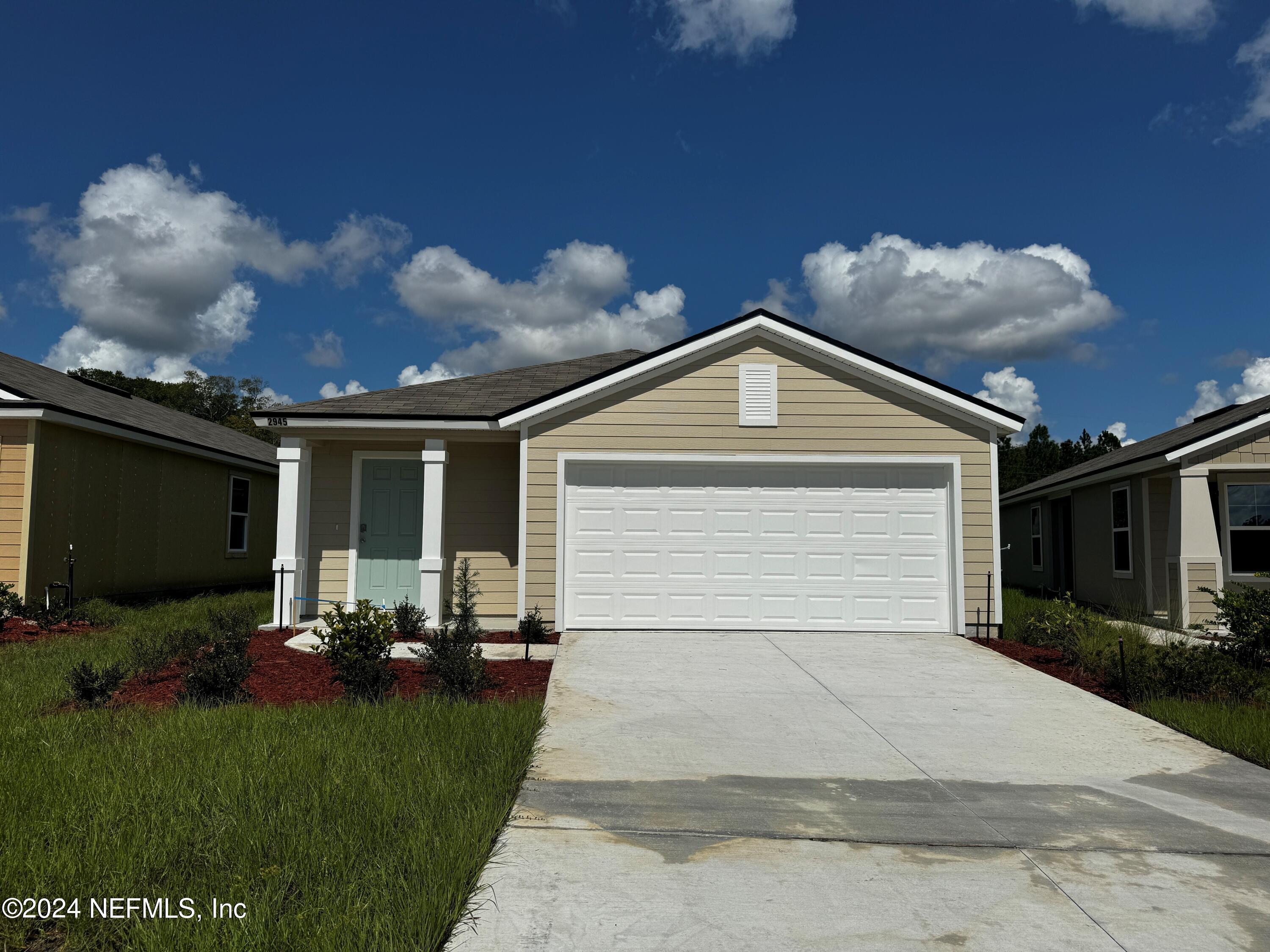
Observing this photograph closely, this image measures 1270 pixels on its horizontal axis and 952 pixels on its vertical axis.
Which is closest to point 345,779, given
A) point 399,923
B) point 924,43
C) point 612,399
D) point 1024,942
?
point 399,923

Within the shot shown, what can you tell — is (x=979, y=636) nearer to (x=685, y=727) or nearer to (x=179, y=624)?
(x=685, y=727)

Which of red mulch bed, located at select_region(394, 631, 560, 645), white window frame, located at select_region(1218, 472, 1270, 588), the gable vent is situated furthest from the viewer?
white window frame, located at select_region(1218, 472, 1270, 588)

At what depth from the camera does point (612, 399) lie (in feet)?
35.2

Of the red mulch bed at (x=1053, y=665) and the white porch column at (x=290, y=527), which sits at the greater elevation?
the white porch column at (x=290, y=527)

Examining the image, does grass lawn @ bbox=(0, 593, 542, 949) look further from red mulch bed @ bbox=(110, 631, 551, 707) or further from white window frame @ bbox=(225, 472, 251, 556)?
white window frame @ bbox=(225, 472, 251, 556)

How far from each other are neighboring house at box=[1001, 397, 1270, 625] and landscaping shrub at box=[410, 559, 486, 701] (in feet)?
30.5

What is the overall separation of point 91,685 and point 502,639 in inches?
179

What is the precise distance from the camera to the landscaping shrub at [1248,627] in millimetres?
8000

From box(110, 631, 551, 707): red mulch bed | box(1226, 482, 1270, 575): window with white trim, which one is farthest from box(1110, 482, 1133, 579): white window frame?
box(110, 631, 551, 707): red mulch bed

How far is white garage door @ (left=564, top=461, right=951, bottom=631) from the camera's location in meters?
10.6

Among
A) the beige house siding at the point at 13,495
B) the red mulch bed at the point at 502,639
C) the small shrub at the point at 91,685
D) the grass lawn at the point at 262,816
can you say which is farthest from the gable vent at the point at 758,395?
the beige house siding at the point at 13,495

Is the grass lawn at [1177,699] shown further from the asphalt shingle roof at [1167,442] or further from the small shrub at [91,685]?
the small shrub at [91,685]

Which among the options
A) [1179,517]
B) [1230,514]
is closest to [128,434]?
[1179,517]

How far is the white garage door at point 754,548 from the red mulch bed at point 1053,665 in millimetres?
773
